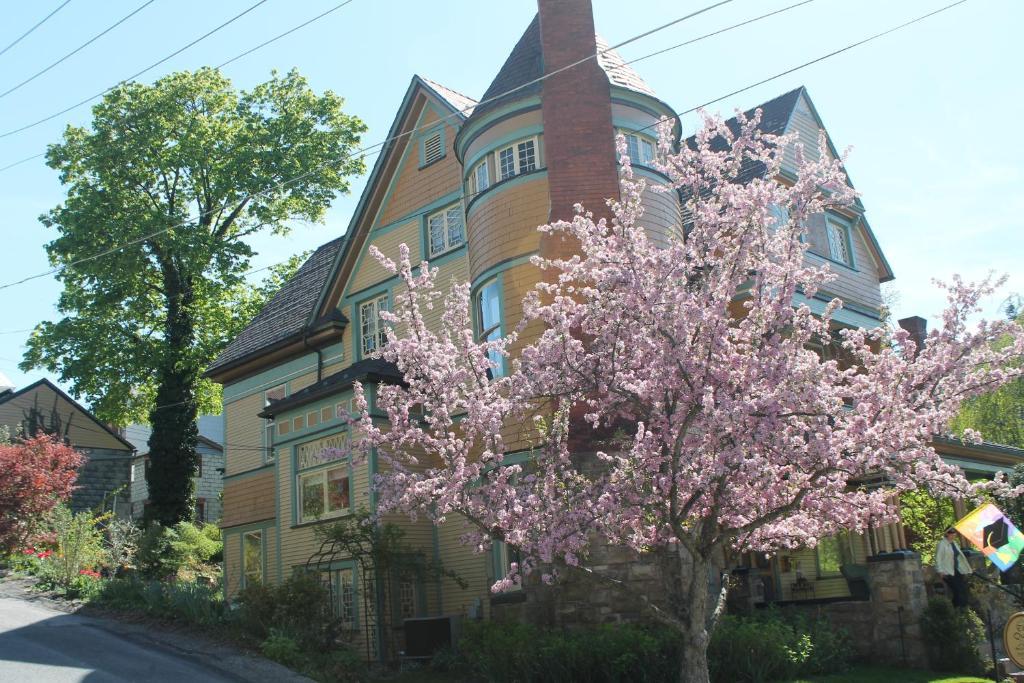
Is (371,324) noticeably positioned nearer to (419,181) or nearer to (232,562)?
(419,181)

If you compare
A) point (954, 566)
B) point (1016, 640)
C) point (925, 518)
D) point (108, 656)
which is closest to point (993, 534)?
point (954, 566)

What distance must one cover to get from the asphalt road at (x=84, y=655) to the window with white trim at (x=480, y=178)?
33.6 ft

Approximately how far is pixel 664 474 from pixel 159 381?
26.6 m

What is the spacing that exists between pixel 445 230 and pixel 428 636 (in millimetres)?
9677

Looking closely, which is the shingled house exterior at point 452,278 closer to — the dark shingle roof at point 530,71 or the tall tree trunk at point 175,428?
the dark shingle roof at point 530,71

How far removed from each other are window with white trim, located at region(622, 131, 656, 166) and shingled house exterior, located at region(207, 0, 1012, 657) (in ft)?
0.16

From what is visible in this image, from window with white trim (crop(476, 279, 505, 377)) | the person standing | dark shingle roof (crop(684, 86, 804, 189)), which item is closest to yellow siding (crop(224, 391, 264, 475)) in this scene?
window with white trim (crop(476, 279, 505, 377))

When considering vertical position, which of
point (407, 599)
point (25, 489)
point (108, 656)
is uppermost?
point (25, 489)

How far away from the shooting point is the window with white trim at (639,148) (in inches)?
749

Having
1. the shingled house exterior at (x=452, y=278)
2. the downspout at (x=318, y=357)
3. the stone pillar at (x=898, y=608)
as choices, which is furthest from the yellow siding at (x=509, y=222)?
the stone pillar at (x=898, y=608)

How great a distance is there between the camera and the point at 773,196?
36.2 ft

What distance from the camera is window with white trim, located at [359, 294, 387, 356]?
2373 centimetres

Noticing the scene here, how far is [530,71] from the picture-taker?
19.6 m

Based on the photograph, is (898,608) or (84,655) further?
(84,655)
